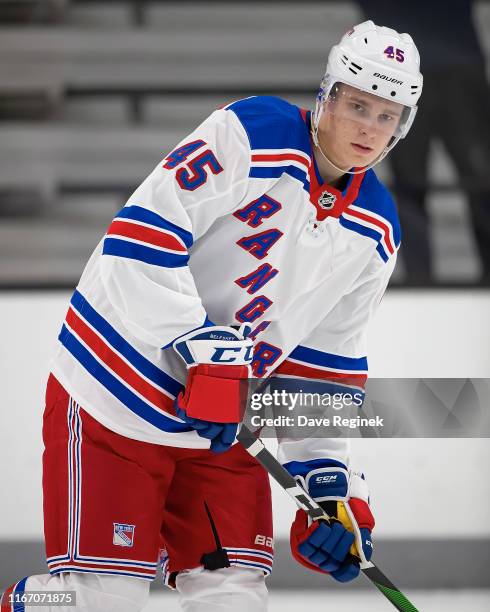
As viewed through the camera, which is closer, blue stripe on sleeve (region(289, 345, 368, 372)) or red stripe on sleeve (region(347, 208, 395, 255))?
red stripe on sleeve (region(347, 208, 395, 255))

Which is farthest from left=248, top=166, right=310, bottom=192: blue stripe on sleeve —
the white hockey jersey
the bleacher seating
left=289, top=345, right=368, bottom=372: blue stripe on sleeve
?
the bleacher seating

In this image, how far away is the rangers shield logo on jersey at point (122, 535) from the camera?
1505 mm

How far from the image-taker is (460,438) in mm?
2154

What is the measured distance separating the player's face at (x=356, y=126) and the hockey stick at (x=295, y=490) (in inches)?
17.8

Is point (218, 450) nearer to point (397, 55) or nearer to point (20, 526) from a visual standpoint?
point (397, 55)

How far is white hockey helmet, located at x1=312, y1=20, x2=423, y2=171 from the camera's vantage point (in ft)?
5.01

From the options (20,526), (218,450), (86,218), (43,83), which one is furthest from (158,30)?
(218,450)

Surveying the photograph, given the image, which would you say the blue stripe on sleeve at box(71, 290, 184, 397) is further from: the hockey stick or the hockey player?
the hockey stick

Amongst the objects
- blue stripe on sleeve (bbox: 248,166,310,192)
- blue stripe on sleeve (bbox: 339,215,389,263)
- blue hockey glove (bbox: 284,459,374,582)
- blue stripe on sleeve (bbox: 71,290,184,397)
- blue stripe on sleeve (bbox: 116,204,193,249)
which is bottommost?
blue hockey glove (bbox: 284,459,374,582)

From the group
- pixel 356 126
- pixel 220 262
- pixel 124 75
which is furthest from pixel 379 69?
pixel 124 75

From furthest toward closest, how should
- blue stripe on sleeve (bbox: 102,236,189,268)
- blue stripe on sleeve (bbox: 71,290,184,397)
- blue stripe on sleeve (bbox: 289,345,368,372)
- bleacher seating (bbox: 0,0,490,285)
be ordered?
1. bleacher seating (bbox: 0,0,490,285)
2. blue stripe on sleeve (bbox: 289,345,368,372)
3. blue stripe on sleeve (bbox: 71,290,184,397)
4. blue stripe on sleeve (bbox: 102,236,189,268)

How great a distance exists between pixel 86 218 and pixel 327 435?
1677 mm

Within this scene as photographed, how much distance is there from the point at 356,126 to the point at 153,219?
0.34 m

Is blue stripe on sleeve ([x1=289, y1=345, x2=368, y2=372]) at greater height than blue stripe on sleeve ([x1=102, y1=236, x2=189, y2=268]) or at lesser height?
lesser
